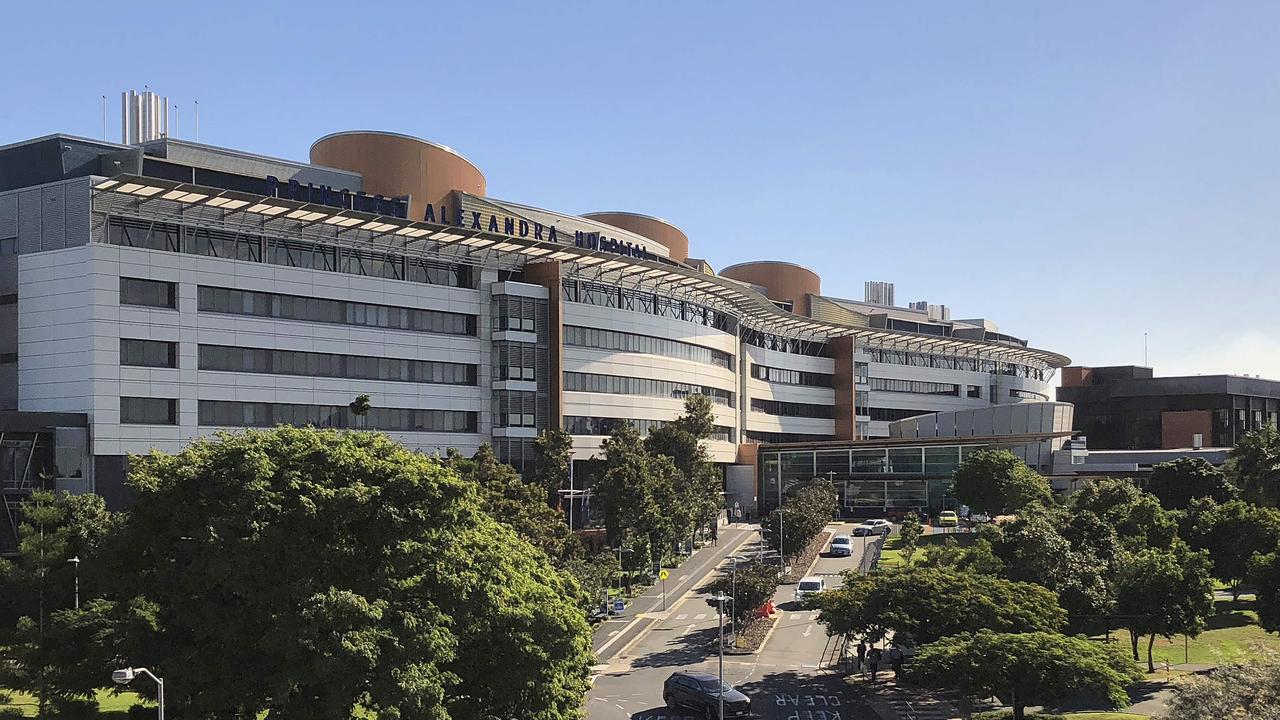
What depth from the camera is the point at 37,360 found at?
255ft

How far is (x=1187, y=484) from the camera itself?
90.2 meters

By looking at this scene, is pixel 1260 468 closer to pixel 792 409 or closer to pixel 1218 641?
pixel 1218 641

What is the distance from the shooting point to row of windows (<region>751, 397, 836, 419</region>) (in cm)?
14412

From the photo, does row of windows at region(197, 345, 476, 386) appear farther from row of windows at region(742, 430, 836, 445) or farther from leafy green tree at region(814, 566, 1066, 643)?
row of windows at region(742, 430, 836, 445)

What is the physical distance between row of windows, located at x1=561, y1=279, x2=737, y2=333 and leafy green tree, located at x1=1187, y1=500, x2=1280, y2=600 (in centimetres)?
5620

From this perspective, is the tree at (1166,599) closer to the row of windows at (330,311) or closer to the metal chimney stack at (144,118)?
the row of windows at (330,311)

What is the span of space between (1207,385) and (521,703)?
148593mm

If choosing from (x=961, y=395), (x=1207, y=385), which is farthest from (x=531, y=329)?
(x=1207, y=385)

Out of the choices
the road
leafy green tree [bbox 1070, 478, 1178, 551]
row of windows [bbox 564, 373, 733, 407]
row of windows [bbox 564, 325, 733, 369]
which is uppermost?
row of windows [bbox 564, 325, 733, 369]

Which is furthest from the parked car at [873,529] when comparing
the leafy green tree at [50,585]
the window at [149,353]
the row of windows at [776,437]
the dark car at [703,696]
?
the leafy green tree at [50,585]

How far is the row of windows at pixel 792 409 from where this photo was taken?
473ft

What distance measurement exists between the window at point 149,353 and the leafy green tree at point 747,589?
42.5 meters

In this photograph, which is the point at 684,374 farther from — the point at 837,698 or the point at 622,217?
the point at 837,698

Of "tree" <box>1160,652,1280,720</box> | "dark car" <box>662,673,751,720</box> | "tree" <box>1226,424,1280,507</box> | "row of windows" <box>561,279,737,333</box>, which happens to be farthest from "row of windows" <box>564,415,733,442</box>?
"tree" <box>1160,652,1280,720</box>
